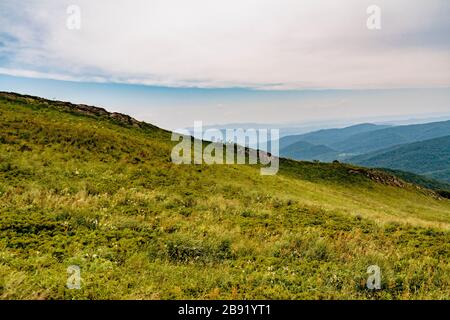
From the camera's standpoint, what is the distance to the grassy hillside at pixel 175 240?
9.80 metres

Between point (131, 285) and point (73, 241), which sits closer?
point (131, 285)

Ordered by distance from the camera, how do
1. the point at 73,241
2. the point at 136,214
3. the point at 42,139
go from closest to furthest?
1. the point at 73,241
2. the point at 136,214
3. the point at 42,139

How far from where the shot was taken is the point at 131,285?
9648 mm

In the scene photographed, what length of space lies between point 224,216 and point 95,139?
793 inches

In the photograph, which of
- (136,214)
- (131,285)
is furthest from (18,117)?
(131,285)

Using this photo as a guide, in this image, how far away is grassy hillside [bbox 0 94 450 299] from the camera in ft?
32.1

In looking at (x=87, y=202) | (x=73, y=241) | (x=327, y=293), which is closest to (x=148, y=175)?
(x=87, y=202)

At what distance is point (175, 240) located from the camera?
43.5ft
